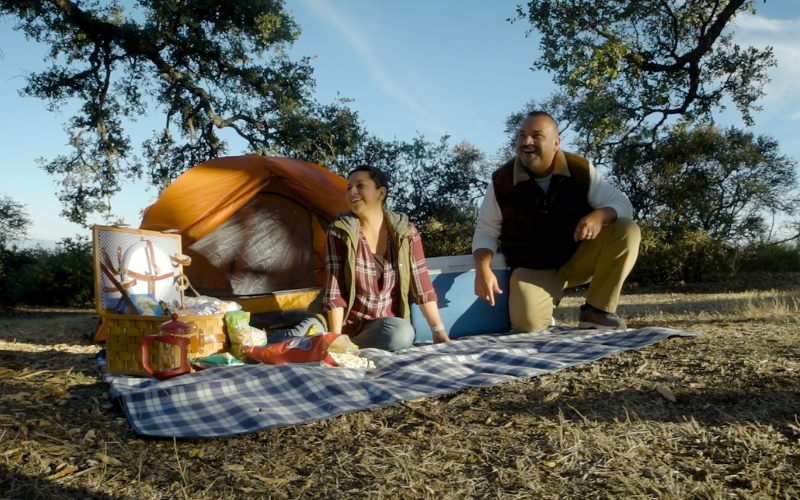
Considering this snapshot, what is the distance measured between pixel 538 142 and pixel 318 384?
1.91m

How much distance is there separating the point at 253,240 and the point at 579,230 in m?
2.76

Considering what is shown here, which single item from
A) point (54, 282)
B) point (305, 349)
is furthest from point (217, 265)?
point (54, 282)

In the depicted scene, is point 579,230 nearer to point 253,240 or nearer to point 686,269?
point 253,240

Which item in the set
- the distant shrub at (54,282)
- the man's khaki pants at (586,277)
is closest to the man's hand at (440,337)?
the man's khaki pants at (586,277)

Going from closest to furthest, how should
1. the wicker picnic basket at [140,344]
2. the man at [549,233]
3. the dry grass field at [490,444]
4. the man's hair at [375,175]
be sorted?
the dry grass field at [490,444] → the wicker picnic basket at [140,344] → the man's hair at [375,175] → the man at [549,233]

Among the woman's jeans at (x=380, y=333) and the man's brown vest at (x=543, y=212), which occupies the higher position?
the man's brown vest at (x=543, y=212)

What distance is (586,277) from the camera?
385 cm

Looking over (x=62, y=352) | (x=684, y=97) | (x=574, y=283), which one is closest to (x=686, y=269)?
(x=684, y=97)

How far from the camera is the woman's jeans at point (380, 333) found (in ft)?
11.0

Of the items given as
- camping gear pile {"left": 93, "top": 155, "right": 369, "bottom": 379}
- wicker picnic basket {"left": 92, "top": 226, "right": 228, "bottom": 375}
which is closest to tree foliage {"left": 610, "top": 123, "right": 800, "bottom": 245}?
camping gear pile {"left": 93, "top": 155, "right": 369, "bottom": 379}

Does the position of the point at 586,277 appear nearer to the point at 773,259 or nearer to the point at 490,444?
the point at 490,444

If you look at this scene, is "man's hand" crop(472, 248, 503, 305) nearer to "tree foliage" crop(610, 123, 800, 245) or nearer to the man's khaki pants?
the man's khaki pants

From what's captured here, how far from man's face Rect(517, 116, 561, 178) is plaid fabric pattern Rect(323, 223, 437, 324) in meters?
0.79

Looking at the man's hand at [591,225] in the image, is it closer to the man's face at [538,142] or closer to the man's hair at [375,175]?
the man's face at [538,142]
